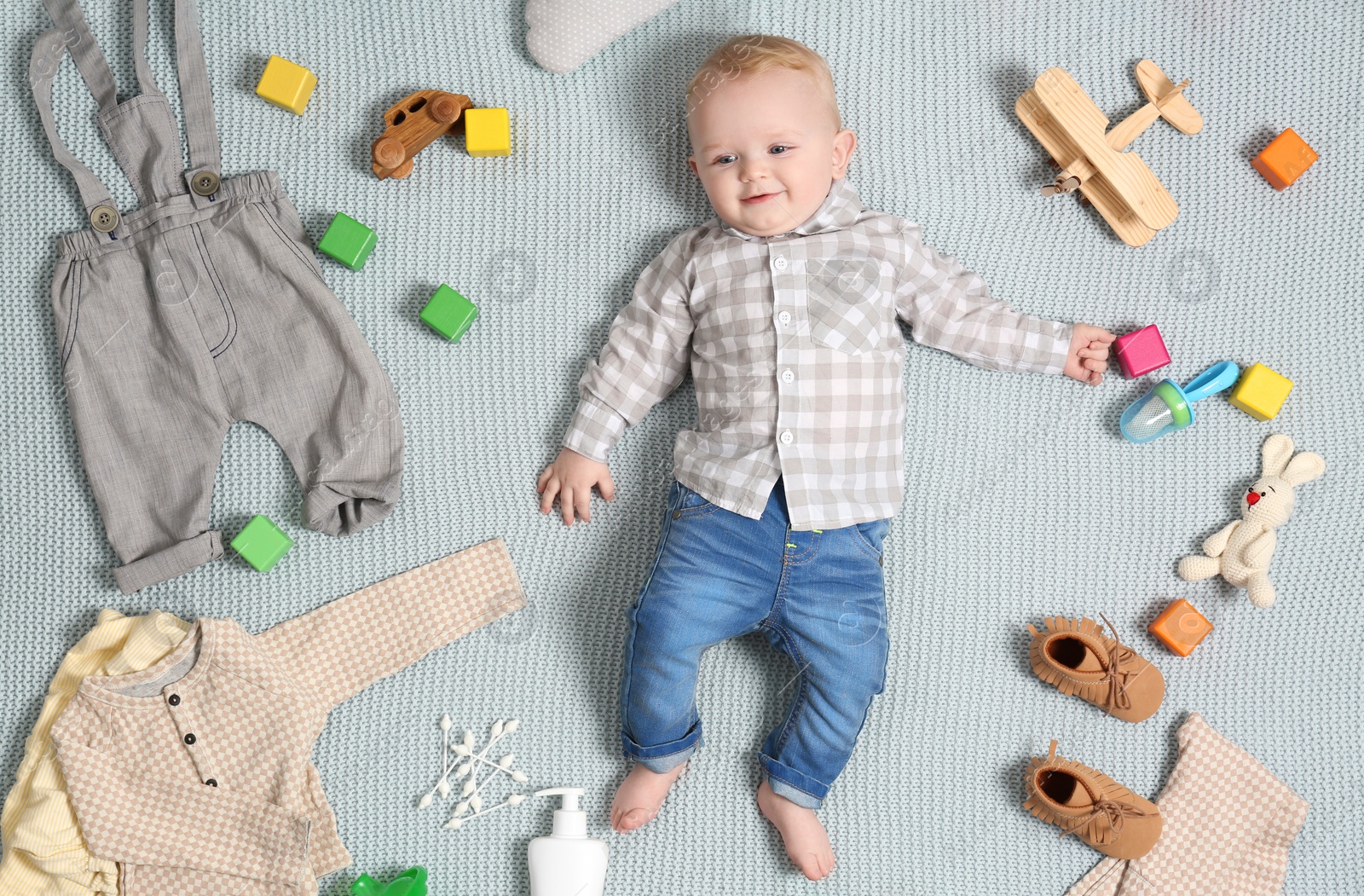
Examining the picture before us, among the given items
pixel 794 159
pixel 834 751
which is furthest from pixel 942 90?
pixel 834 751

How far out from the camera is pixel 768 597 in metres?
1.29

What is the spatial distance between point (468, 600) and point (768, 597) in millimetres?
437

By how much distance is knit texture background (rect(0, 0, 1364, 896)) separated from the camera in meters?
1.39

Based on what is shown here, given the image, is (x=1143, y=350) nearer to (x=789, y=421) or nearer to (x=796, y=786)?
(x=789, y=421)

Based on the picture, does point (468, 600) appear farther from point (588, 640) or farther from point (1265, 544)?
point (1265, 544)

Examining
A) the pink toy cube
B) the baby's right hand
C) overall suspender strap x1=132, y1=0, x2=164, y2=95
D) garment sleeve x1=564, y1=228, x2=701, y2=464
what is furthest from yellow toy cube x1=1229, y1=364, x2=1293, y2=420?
overall suspender strap x1=132, y1=0, x2=164, y2=95

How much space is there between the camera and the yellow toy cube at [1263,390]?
4.47 ft

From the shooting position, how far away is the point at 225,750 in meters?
1.33

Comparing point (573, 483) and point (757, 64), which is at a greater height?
point (757, 64)

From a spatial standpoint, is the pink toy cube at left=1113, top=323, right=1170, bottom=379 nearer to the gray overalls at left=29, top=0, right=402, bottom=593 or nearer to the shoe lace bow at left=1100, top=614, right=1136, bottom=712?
the shoe lace bow at left=1100, top=614, right=1136, bottom=712

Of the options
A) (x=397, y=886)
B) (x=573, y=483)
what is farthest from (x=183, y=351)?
(x=397, y=886)

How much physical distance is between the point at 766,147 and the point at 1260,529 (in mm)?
884

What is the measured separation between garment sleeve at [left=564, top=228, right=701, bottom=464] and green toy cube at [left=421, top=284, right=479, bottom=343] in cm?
19

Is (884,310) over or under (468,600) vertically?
over
